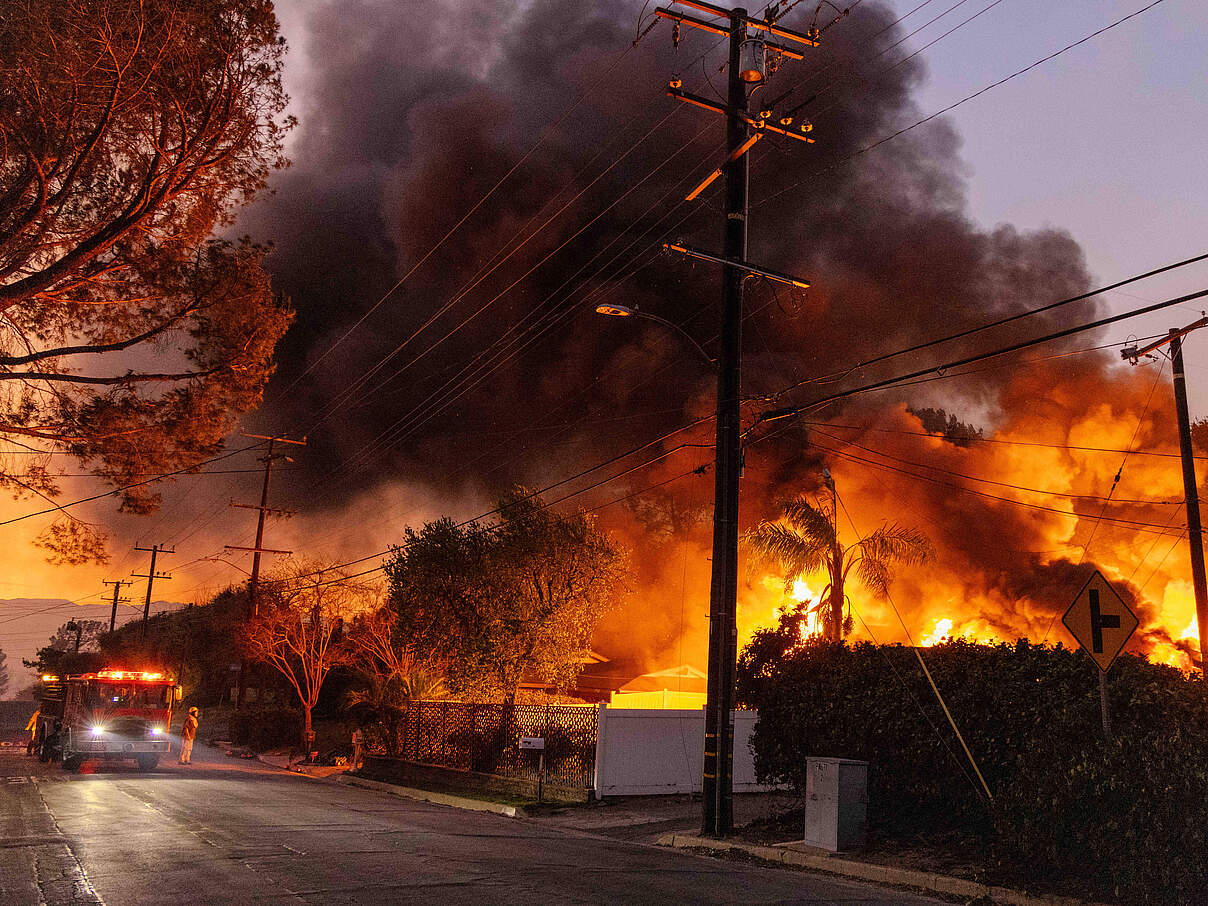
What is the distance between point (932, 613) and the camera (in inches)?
2047

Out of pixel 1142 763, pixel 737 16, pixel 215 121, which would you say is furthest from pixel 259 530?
pixel 1142 763

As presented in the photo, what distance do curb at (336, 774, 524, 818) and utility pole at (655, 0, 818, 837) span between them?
5.38 m

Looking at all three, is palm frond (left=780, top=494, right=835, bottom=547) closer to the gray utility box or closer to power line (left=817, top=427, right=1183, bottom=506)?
the gray utility box

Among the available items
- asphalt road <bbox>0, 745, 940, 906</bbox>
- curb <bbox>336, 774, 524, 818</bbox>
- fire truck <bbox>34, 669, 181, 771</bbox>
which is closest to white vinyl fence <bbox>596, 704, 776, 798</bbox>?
curb <bbox>336, 774, 524, 818</bbox>

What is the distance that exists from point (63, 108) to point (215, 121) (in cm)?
215

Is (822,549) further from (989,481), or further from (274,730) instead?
(989,481)

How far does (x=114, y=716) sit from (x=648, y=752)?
15656 millimetres

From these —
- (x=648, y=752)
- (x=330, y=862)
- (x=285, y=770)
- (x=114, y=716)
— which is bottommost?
(x=285, y=770)

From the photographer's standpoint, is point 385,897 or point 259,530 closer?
point 385,897

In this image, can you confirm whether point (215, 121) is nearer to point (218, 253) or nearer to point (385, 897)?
point (218, 253)

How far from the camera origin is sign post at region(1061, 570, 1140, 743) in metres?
9.77

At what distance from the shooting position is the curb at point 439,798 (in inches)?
749

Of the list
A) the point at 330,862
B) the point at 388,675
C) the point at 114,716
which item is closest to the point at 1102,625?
the point at 330,862

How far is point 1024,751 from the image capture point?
1141cm
